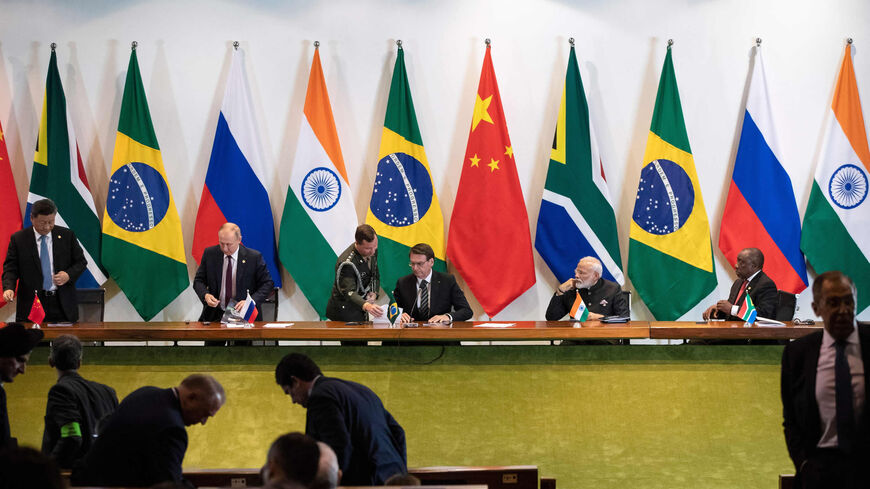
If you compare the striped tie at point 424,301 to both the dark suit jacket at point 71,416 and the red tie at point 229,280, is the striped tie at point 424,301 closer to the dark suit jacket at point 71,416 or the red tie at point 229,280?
the red tie at point 229,280

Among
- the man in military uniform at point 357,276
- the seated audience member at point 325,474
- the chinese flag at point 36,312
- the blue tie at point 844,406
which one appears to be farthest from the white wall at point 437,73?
the seated audience member at point 325,474

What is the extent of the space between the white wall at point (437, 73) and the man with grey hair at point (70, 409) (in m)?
3.74

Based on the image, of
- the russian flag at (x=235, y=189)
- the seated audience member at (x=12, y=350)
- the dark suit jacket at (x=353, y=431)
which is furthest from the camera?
the russian flag at (x=235, y=189)

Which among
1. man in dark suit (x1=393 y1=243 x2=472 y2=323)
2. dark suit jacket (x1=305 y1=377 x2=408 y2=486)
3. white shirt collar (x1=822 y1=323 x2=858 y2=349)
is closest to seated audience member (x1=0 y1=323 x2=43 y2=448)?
dark suit jacket (x1=305 y1=377 x2=408 y2=486)

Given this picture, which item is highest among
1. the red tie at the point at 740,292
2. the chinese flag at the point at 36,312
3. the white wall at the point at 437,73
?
the white wall at the point at 437,73

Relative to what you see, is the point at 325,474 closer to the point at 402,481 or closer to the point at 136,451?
the point at 402,481

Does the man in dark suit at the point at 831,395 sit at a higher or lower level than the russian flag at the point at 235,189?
lower

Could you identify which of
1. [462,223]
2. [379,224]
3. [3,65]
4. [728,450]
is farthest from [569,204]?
[3,65]

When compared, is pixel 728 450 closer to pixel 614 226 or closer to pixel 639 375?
pixel 639 375

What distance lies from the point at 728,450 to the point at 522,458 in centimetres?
111

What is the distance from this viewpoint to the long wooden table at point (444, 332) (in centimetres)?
517

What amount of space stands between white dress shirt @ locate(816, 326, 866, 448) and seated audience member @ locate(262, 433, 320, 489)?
5.14 feet

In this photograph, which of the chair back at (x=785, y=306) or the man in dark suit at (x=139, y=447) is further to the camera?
the chair back at (x=785, y=306)

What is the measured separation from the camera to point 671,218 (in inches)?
288
